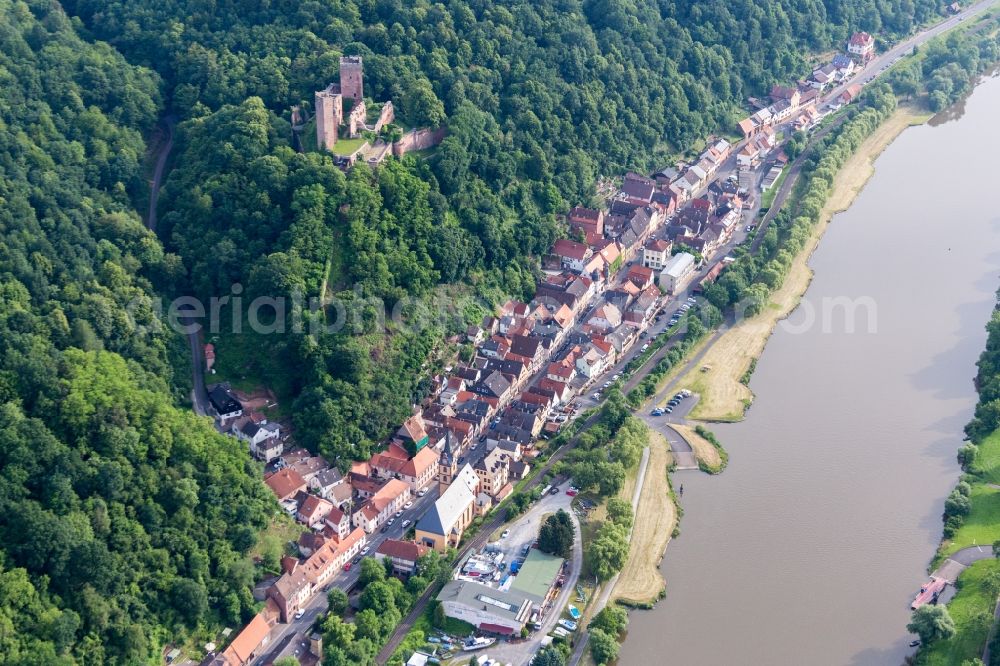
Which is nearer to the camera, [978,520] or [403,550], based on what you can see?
[403,550]

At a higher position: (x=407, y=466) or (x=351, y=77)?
(x=351, y=77)

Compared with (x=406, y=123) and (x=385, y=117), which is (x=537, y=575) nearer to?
(x=385, y=117)

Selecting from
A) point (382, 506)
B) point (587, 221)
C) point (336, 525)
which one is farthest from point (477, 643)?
point (587, 221)

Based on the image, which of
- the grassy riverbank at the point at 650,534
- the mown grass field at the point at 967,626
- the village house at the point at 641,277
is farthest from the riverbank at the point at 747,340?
the mown grass field at the point at 967,626

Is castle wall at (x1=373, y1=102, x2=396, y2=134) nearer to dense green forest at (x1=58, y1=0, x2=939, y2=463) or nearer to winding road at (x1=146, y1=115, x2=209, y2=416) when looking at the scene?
dense green forest at (x1=58, y1=0, x2=939, y2=463)

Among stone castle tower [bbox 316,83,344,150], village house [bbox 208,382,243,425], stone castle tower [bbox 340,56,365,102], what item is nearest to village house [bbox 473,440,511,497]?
village house [bbox 208,382,243,425]

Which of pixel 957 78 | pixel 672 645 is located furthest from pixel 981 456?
pixel 957 78

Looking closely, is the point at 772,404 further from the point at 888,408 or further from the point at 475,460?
the point at 475,460
